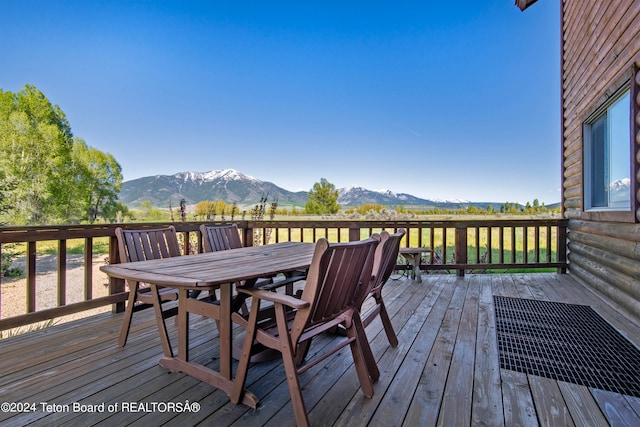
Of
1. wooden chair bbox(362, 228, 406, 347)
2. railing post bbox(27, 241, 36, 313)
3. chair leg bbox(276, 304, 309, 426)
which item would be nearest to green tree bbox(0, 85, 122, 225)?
railing post bbox(27, 241, 36, 313)

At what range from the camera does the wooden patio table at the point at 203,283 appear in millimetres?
1530

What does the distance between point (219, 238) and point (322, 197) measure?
29.7 ft

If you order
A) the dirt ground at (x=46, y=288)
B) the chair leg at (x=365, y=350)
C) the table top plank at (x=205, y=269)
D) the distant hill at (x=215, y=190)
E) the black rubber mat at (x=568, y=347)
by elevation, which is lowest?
the dirt ground at (x=46, y=288)

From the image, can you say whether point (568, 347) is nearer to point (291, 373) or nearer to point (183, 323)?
point (291, 373)

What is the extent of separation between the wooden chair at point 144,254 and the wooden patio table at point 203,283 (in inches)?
6.8

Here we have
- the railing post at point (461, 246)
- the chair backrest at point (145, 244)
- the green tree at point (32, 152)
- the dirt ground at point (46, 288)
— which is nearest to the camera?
the chair backrest at point (145, 244)

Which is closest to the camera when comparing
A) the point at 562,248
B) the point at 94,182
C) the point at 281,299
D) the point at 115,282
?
the point at 281,299

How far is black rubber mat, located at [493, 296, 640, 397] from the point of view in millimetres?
1826

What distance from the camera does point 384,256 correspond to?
207 cm

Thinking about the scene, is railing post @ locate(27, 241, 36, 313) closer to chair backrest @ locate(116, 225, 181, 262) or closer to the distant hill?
chair backrest @ locate(116, 225, 181, 262)

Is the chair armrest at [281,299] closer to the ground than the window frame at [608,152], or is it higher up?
closer to the ground

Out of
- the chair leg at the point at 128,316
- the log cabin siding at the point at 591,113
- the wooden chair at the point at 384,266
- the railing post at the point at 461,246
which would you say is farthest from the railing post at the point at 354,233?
the chair leg at the point at 128,316

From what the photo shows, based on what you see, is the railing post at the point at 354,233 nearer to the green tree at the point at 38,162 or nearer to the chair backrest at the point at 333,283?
the chair backrest at the point at 333,283

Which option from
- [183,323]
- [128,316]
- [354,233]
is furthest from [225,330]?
[354,233]
